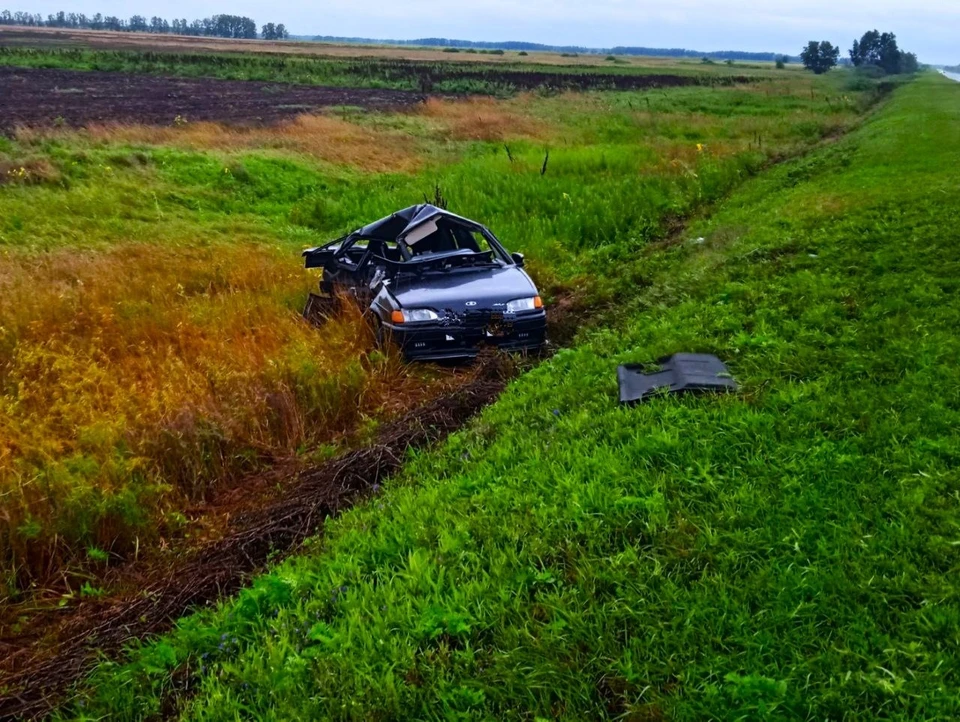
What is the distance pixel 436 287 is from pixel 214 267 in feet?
15.6

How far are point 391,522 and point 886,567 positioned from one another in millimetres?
2641

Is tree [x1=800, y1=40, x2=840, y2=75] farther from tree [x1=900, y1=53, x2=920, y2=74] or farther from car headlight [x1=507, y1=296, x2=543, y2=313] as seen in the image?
car headlight [x1=507, y1=296, x2=543, y2=313]

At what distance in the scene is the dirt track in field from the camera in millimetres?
27844

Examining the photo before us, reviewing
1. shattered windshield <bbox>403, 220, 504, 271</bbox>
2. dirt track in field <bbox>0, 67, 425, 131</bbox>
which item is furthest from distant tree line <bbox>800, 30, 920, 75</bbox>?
shattered windshield <bbox>403, 220, 504, 271</bbox>

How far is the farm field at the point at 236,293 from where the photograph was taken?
15.6 feet

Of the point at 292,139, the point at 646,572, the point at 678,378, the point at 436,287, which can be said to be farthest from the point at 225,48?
the point at 646,572

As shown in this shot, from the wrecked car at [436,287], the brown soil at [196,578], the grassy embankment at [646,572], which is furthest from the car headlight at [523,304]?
the brown soil at [196,578]

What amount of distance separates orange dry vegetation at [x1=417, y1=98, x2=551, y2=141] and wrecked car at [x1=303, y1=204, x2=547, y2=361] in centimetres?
1643

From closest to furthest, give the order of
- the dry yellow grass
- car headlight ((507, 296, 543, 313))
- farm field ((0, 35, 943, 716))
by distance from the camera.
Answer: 1. farm field ((0, 35, 943, 716))
2. car headlight ((507, 296, 543, 313))
3. the dry yellow grass

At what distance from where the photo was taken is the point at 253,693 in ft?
10.4

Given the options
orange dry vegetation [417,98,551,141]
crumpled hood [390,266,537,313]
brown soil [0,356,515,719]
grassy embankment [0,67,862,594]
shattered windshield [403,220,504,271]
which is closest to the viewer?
brown soil [0,356,515,719]

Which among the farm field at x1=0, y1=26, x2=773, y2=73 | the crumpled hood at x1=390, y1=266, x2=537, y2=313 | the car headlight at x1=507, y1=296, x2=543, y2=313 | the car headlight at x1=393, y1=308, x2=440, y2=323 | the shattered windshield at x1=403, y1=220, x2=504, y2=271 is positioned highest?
the farm field at x1=0, y1=26, x2=773, y2=73

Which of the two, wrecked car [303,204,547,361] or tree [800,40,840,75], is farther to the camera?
tree [800,40,840,75]

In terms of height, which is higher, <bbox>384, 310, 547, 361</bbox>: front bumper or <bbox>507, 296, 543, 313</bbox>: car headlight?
<bbox>507, 296, 543, 313</bbox>: car headlight
